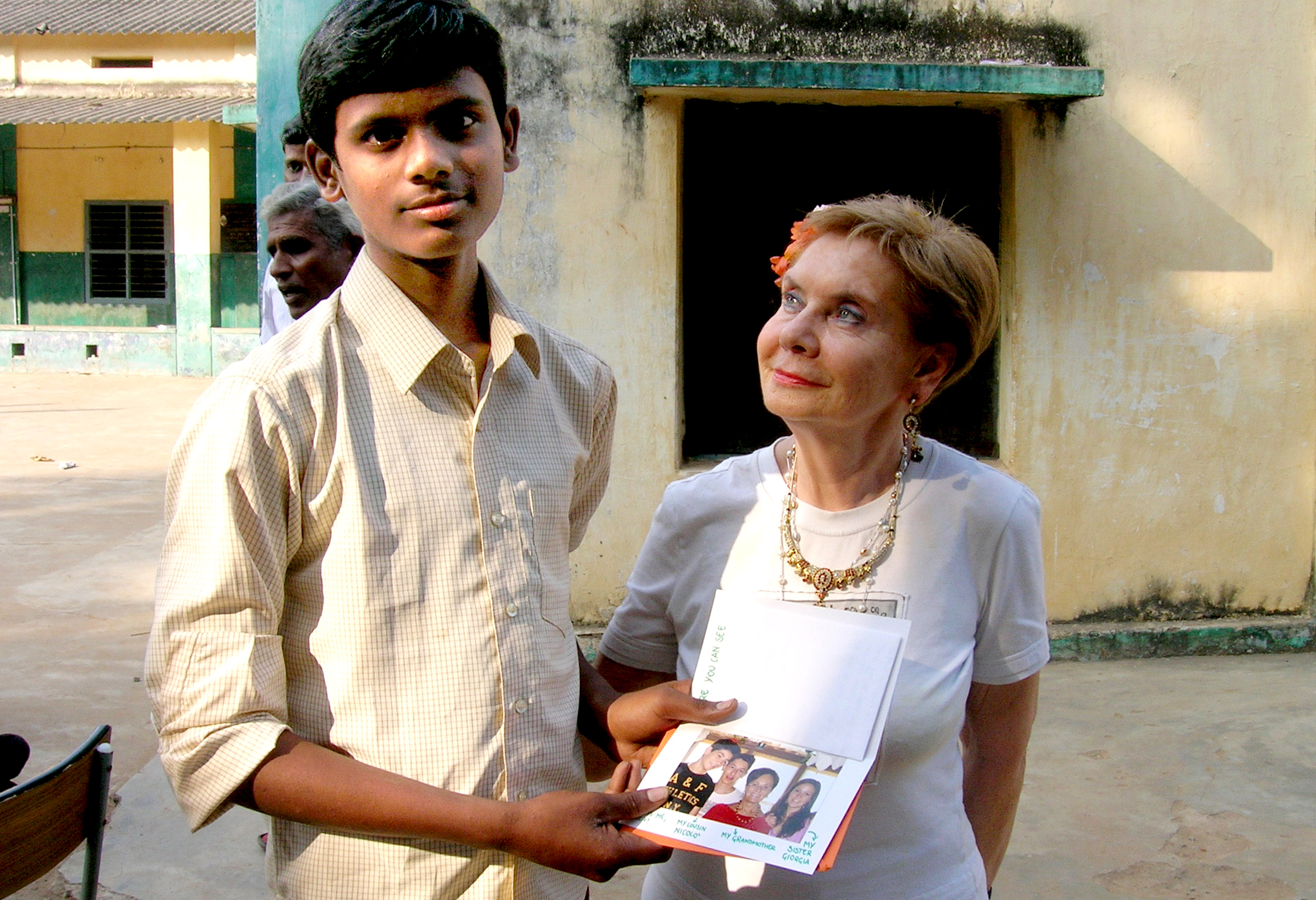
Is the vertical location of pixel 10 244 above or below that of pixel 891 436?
above

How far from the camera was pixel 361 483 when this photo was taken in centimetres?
128

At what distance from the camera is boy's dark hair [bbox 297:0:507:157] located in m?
1.32

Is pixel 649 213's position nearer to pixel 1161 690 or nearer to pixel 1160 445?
pixel 1160 445

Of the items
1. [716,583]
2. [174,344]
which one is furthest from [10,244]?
[716,583]

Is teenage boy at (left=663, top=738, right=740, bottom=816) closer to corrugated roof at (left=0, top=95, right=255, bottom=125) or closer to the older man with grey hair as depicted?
the older man with grey hair

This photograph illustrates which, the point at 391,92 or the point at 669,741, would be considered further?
the point at 669,741

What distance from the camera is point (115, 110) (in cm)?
1742

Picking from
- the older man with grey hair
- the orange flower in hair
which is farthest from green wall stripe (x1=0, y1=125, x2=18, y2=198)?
the orange flower in hair

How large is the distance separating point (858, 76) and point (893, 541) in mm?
3364

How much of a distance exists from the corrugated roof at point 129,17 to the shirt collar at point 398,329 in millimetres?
18041

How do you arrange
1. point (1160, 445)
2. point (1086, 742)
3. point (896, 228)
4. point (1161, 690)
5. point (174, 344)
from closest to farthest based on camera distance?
point (896, 228), point (1086, 742), point (1161, 690), point (1160, 445), point (174, 344)

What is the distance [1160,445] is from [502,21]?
333cm

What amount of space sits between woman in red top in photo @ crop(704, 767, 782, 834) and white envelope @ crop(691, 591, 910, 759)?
0.08m

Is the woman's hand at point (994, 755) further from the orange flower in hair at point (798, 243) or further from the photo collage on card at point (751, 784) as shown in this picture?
the orange flower in hair at point (798, 243)
